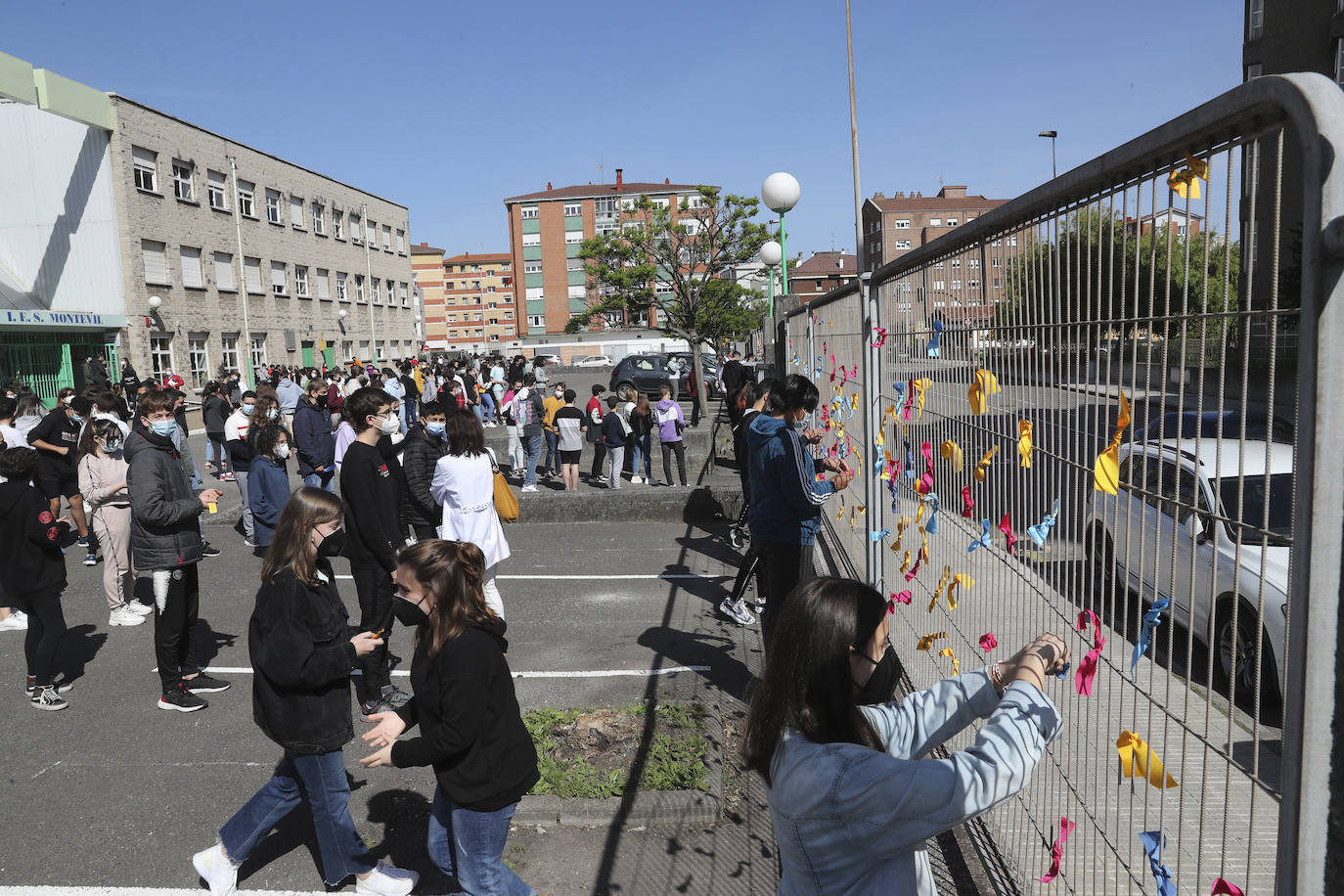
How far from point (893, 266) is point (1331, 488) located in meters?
2.85

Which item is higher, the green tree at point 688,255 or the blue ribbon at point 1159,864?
the green tree at point 688,255

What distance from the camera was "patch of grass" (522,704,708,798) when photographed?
4.46 m

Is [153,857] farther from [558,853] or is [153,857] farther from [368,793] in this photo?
[558,853]

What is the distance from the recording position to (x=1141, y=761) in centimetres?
198

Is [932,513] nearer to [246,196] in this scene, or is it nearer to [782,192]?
[782,192]

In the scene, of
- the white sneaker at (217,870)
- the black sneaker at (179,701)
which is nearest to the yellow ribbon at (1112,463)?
the white sneaker at (217,870)

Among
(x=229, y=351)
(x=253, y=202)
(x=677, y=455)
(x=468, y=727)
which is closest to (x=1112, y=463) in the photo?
(x=468, y=727)

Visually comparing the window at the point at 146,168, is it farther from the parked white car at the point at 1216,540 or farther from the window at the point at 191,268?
the parked white car at the point at 1216,540

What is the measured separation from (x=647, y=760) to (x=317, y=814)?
1606 millimetres

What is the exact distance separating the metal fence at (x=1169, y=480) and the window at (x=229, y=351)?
32897 millimetres

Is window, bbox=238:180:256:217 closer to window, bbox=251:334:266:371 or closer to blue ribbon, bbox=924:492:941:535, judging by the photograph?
window, bbox=251:334:266:371

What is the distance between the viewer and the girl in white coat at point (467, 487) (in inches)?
241

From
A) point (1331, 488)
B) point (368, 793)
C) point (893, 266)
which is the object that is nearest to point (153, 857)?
point (368, 793)

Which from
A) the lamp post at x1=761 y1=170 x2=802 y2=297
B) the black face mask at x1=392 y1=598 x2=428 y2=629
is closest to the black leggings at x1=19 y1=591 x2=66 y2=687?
the black face mask at x1=392 y1=598 x2=428 y2=629
